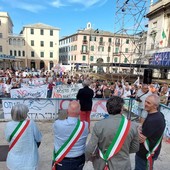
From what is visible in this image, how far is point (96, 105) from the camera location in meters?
Result: 6.97

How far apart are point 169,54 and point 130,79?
5468 mm

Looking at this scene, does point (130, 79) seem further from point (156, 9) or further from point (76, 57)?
point (76, 57)

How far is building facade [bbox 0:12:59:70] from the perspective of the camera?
1923 inches

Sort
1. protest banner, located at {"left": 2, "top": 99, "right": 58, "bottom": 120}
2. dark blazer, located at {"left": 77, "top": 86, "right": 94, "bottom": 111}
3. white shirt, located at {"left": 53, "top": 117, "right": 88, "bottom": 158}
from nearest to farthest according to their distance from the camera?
white shirt, located at {"left": 53, "top": 117, "right": 88, "bottom": 158} → dark blazer, located at {"left": 77, "top": 86, "right": 94, "bottom": 111} → protest banner, located at {"left": 2, "top": 99, "right": 58, "bottom": 120}

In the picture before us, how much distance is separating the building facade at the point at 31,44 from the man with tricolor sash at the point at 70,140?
50.8 m

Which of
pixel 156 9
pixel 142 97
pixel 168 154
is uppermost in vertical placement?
pixel 156 9

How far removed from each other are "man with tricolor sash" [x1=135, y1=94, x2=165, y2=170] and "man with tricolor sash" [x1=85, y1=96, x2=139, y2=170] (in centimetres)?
38

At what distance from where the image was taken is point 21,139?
238cm

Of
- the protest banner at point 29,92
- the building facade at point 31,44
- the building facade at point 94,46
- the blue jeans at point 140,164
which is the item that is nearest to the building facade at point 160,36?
the protest banner at point 29,92

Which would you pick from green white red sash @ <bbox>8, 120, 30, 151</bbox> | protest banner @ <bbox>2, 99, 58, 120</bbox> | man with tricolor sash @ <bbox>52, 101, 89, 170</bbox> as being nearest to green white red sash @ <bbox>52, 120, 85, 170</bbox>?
man with tricolor sash @ <bbox>52, 101, 89, 170</bbox>

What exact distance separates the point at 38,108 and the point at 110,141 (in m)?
5.09

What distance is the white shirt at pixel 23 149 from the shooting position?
2384 mm

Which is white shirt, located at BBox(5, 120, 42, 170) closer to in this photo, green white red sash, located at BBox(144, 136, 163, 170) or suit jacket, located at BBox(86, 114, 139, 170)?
suit jacket, located at BBox(86, 114, 139, 170)

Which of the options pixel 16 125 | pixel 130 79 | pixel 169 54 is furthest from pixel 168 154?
pixel 169 54
